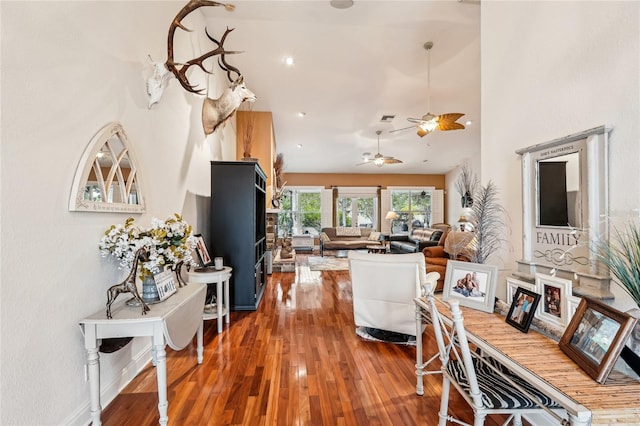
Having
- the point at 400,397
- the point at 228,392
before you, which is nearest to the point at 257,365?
the point at 228,392

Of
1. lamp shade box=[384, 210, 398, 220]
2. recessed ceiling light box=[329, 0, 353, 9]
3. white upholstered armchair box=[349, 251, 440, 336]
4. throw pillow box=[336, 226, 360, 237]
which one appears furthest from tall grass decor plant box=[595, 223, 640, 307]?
lamp shade box=[384, 210, 398, 220]

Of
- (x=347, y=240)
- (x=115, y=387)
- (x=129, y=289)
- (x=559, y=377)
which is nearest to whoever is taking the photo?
(x=559, y=377)

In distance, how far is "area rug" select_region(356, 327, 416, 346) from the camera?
2880mm

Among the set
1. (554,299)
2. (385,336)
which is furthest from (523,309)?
(385,336)

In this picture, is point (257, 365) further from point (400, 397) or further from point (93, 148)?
point (93, 148)

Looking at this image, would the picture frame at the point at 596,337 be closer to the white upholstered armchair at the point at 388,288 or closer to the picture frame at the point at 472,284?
the picture frame at the point at 472,284

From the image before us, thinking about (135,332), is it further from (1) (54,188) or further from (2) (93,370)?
(1) (54,188)

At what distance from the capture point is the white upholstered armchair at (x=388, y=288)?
276 centimetres

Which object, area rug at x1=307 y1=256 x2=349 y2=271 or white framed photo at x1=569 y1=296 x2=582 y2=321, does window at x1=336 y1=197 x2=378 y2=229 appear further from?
white framed photo at x1=569 y1=296 x2=582 y2=321

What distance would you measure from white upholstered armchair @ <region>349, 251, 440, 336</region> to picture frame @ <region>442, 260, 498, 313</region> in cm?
85

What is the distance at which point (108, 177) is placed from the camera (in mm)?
1828

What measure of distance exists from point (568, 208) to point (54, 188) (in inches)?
97.7

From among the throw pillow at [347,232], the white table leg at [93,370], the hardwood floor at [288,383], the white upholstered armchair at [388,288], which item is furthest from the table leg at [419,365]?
the throw pillow at [347,232]

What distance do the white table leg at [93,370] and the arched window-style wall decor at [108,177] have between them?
67 cm
